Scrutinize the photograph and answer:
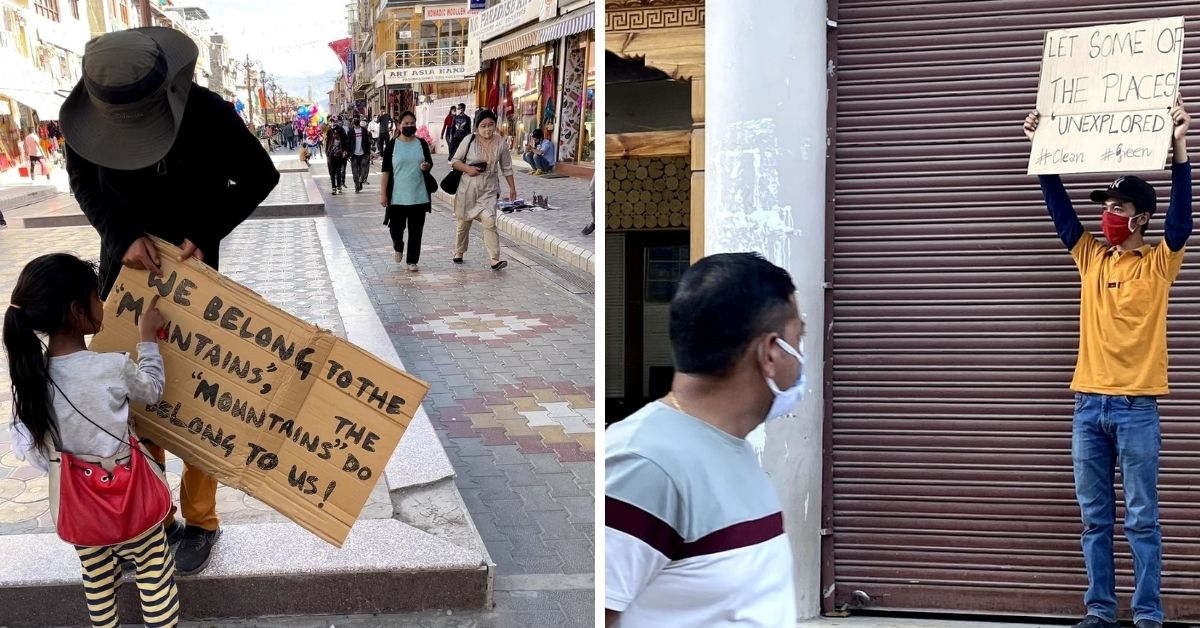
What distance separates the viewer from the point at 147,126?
3053 millimetres

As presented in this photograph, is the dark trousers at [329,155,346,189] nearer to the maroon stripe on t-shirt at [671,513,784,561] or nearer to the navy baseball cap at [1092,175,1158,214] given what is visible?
the navy baseball cap at [1092,175,1158,214]

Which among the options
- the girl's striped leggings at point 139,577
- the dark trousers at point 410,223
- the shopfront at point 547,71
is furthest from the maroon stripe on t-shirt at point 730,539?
the shopfront at point 547,71

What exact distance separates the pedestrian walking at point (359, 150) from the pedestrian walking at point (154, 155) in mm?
19692

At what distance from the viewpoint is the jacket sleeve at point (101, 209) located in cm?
308

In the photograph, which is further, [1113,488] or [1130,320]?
[1113,488]

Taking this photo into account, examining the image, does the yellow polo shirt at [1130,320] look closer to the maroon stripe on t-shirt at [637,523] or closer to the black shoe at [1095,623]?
the black shoe at [1095,623]

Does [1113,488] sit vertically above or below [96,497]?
below

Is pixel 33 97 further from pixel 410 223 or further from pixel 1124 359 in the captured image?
pixel 1124 359

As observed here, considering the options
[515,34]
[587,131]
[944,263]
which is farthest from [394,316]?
[515,34]

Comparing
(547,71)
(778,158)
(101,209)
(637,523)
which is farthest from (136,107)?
(547,71)

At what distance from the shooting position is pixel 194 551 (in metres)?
3.55

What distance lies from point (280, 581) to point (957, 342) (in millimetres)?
3018

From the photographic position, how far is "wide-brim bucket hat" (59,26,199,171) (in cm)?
291

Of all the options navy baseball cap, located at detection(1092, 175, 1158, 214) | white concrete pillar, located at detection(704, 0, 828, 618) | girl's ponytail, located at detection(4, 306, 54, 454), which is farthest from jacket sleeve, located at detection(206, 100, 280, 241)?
navy baseball cap, located at detection(1092, 175, 1158, 214)
